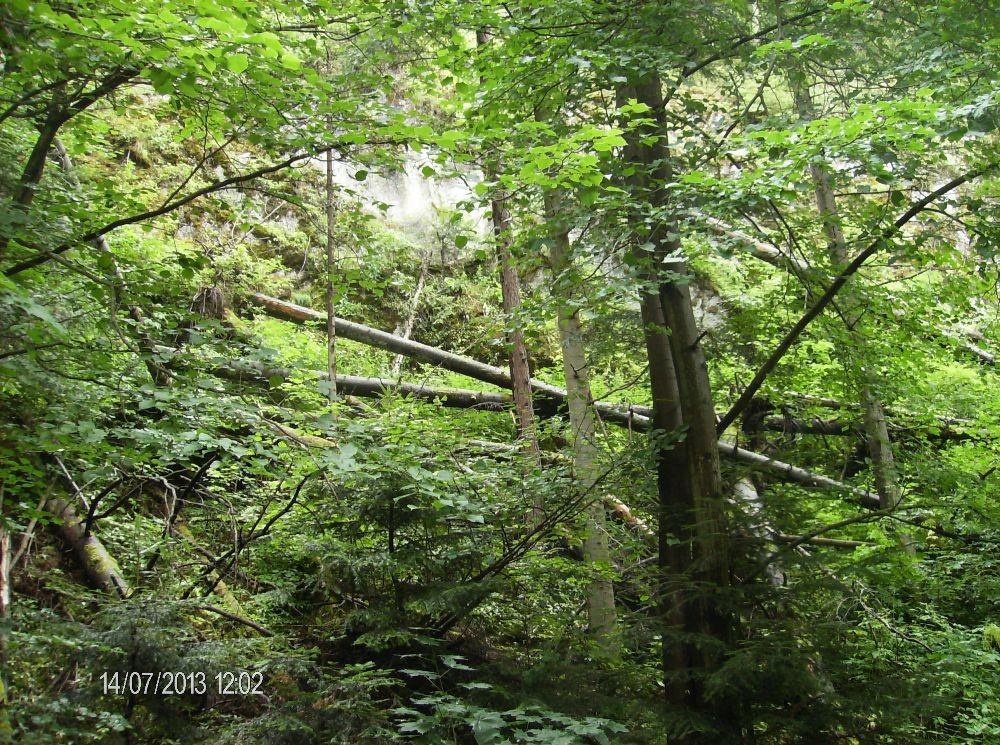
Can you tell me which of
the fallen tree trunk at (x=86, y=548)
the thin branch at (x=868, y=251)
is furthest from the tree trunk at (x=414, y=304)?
the thin branch at (x=868, y=251)

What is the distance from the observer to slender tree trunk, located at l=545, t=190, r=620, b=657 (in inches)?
196

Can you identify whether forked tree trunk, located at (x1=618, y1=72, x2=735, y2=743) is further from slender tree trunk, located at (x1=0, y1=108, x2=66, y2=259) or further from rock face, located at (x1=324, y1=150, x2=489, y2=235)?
rock face, located at (x1=324, y1=150, x2=489, y2=235)

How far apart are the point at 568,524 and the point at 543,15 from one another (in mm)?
3982

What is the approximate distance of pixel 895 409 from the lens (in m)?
8.60

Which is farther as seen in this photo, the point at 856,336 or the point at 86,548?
the point at 856,336

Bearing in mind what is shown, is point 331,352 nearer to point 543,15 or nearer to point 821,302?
point 543,15

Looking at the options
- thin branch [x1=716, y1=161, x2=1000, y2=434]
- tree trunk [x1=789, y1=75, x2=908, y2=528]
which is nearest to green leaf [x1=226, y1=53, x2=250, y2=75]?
tree trunk [x1=789, y1=75, x2=908, y2=528]

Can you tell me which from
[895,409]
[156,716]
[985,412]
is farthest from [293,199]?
[985,412]

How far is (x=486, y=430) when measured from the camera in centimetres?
694

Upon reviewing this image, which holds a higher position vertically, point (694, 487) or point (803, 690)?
point (694, 487)

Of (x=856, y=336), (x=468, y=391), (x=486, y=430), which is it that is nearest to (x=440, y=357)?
(x=468, y=391)
